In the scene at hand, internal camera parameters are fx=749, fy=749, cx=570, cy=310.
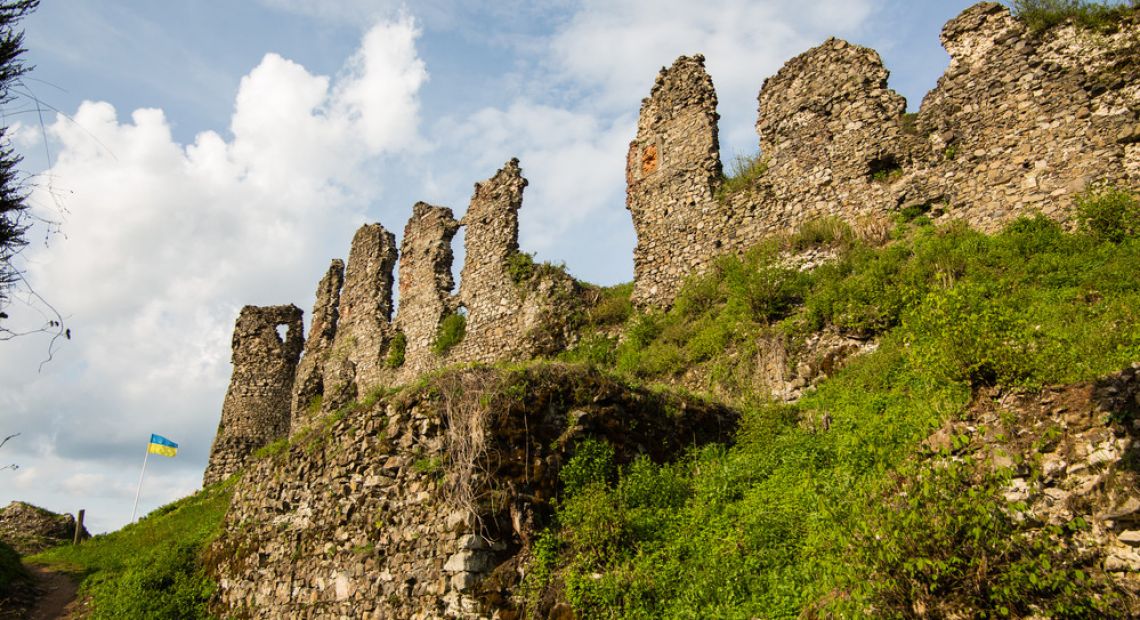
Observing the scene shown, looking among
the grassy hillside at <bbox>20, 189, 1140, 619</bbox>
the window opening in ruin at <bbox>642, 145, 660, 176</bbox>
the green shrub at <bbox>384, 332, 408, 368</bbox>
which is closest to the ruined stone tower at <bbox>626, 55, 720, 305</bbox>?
the window opening in ruin at <bbox>642, 145, 660, 176</bbox>

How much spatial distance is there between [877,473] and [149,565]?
12422 mm

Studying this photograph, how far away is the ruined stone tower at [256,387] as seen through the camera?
25938 mm

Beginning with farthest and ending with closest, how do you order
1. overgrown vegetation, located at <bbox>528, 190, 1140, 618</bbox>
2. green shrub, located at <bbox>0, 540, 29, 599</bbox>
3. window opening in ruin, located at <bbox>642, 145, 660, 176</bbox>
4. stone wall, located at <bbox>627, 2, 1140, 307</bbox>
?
window opening in ruin, located at <bbox>642, 145, 660, 176</bbox> → green shrub, located at <bbox>0, 540, 29, 599</bbox> → stone wall, located at <bbox>627, 2, 1140, 307</bbox> → overgrown vegetation, located at <bbox>528, 190, 1140, 618</bbox>

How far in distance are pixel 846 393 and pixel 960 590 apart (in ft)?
16.8

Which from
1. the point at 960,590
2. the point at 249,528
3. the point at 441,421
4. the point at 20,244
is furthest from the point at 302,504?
the point at 960,590

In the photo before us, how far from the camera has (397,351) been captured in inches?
858

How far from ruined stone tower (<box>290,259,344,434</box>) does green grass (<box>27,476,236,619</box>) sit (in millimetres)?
4428

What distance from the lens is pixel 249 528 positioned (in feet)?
37.3

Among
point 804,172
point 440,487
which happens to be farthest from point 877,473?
point 804,172

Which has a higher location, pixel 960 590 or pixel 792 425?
pixel 792 425

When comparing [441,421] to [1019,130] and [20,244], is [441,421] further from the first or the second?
[1019,130]

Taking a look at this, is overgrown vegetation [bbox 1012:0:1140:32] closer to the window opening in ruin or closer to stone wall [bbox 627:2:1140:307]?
stone wall [bbox 627:2:1140:307]

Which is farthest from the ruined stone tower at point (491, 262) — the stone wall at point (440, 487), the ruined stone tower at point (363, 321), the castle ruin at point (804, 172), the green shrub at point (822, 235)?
the stone wall at point (440, 487)

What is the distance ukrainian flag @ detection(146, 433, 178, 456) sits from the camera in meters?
25.7
